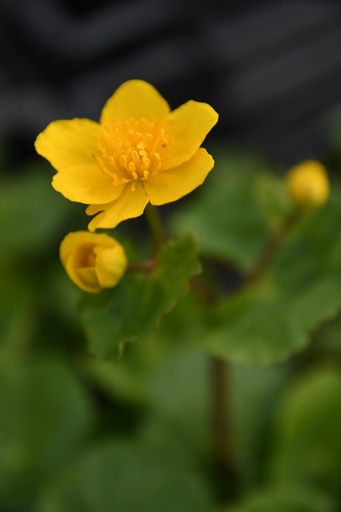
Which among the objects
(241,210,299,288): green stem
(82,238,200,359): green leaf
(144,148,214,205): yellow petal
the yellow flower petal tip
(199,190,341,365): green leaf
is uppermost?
(144,148,214,205): yellow petal

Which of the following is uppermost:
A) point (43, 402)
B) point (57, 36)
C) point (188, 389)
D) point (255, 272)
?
point (57, 36)

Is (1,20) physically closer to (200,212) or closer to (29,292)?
(29,292)

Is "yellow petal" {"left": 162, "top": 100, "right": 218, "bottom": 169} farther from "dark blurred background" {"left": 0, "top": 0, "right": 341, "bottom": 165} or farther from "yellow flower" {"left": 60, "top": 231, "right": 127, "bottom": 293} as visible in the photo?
"dark blurred background" {"left": 0, "top": 0, "right": 341, "bottom": 165}

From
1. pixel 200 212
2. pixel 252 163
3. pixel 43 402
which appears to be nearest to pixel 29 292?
pixel 43 402

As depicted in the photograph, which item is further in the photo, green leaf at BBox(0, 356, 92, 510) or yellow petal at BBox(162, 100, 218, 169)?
green leaf at BBox(0, 356, 92, 510)

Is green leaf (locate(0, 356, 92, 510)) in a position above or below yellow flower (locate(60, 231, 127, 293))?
below

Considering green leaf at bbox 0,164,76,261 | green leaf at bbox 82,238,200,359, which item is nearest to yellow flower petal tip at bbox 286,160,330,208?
green leaf at bbox 82,238,200,359
